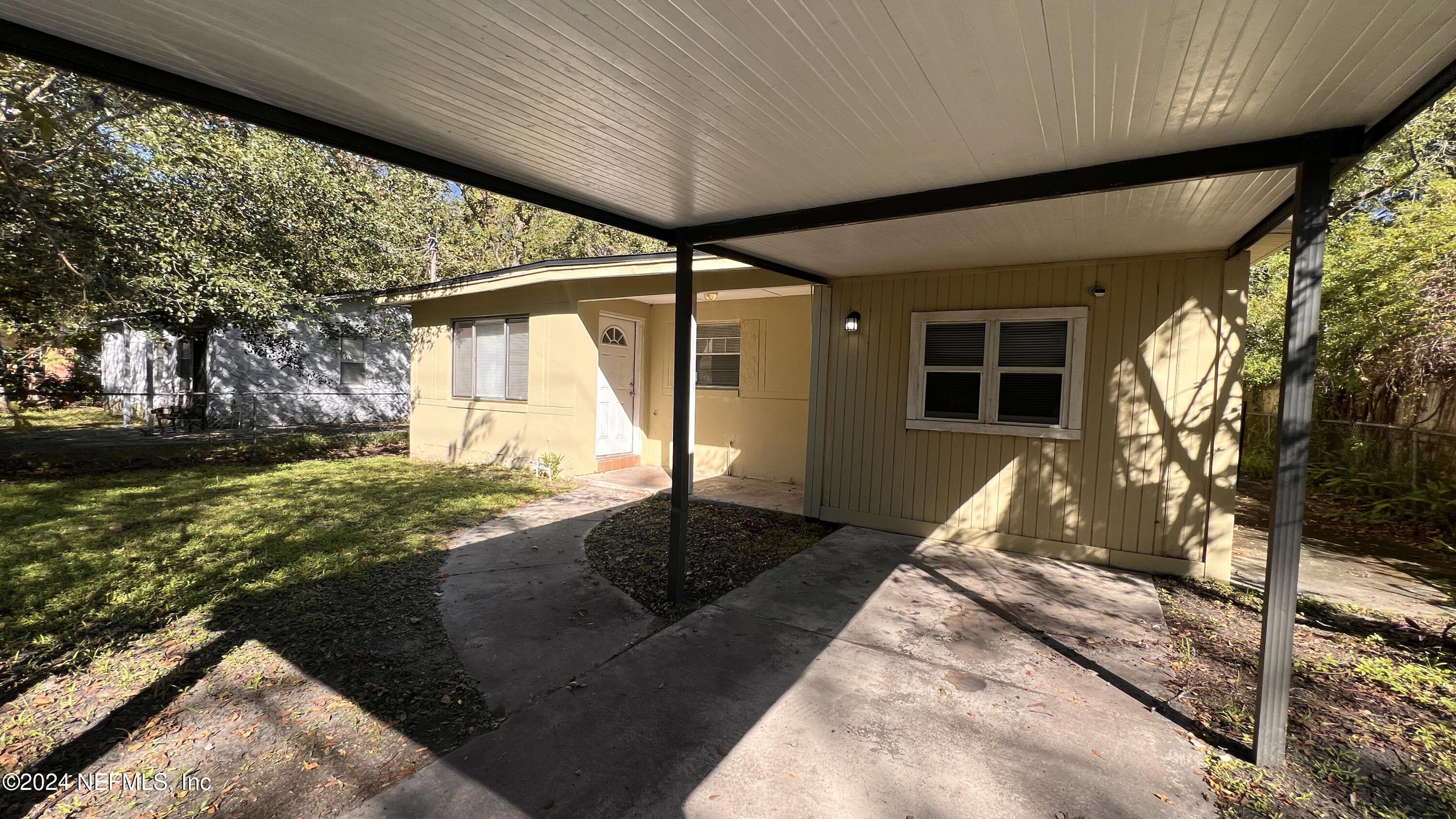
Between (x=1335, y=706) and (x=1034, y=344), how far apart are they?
3.11 meters

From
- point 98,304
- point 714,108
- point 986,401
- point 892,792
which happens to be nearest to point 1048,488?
point 986,401

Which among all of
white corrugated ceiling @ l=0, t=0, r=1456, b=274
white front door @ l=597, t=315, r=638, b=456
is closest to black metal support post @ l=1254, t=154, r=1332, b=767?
white corrugated ceiling @ l=0, t=0, r=1456, b=274

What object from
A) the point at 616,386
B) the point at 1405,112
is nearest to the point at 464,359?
the point at 616,386

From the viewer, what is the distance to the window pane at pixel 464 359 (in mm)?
9383

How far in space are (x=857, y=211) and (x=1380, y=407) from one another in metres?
8.11

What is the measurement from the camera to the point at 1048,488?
16.6 feet

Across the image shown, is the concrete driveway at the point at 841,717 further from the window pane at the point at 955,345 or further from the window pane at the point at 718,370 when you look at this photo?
the window pane at the point at 718,370

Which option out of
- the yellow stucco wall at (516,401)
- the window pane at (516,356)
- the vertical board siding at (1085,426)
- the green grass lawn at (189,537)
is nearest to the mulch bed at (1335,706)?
the vertical board siding at (1085,426)

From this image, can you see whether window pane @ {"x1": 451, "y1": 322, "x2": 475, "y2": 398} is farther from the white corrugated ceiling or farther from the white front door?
the white corrugated ceiling

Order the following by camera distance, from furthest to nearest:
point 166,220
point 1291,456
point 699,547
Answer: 1. point 166,220
2. point 699,547
3. point 1291,456

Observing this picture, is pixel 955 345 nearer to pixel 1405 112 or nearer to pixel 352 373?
pixel 1405 112

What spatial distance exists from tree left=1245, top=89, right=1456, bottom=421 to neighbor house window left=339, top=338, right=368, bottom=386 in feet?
56.8

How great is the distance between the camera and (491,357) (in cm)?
916

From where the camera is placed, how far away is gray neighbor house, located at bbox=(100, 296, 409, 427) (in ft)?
40.6
